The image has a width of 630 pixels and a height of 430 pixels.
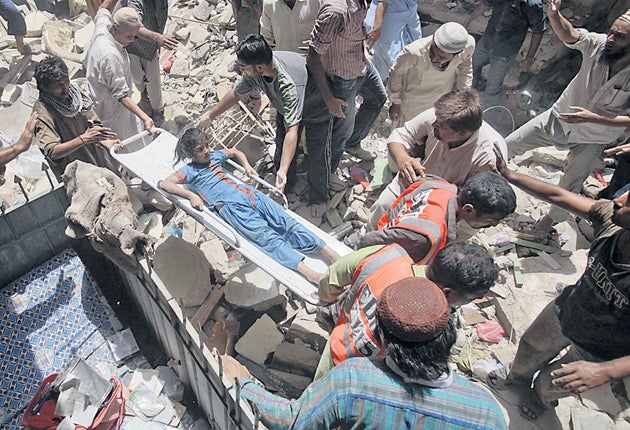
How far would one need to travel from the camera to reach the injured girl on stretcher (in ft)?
12.0

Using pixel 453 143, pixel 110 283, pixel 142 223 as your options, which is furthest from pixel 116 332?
pixel 453 143

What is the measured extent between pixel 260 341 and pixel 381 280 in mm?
1757

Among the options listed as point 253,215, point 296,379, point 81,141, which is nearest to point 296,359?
point 296,379

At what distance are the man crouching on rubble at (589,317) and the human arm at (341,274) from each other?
1194 millimetres

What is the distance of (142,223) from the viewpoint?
4.56 m

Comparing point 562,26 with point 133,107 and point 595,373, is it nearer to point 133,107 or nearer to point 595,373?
point 595,373

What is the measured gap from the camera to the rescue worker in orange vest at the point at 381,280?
7.07 ft

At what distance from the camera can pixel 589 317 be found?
251 cm

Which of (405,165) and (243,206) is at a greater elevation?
(405,165)

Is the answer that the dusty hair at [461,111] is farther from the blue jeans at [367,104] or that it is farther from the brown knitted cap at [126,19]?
the brown knitted cap at [126,19]

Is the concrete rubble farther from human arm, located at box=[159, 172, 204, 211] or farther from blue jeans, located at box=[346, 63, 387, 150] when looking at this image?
human arm, located at box=[159, 172, 204, 211]

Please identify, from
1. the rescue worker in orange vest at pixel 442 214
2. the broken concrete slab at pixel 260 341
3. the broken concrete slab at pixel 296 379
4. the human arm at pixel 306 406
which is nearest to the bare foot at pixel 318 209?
the broken concrete slab at pixel 260 341

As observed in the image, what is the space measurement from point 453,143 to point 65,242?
3.05 metres

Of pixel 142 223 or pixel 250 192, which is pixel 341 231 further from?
pixel 142 223
